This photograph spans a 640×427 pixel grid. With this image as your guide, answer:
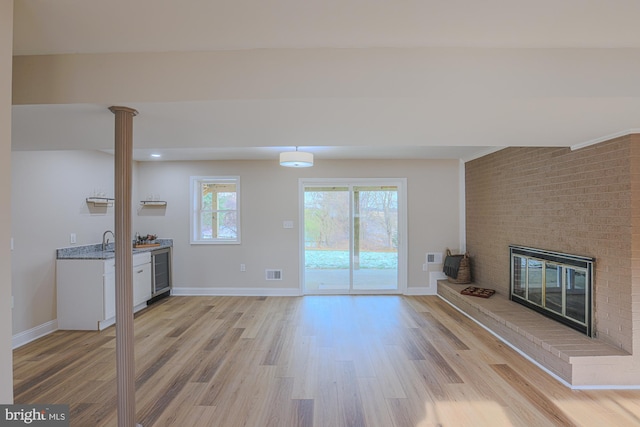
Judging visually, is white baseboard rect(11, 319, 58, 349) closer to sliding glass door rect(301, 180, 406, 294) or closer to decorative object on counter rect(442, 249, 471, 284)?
sliding glass door rect(301, 180, 406, 294)

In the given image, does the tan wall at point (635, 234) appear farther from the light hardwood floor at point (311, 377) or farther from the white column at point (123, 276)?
the white column at point (123, 276)

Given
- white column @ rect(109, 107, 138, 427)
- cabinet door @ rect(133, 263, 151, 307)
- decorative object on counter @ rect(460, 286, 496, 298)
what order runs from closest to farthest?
white column @ rect(109, 107, 138, 427) < decorative object on counter @ rect(460, 286, 496, 298) < cabinet door @ rect(133, 263, 151, 307)

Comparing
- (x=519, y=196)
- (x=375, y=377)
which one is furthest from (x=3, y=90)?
(x=519, y=196)

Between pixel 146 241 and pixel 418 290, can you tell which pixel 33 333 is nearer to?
pixel 146 241

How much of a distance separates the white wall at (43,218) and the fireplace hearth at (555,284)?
5771mm

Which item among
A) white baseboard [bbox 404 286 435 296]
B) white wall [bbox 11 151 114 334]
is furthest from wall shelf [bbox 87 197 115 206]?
white baseboard [bbox 404 286 435 296]

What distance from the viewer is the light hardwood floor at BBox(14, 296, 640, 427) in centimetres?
218

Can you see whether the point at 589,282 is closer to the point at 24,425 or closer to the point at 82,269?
the point at 24,425

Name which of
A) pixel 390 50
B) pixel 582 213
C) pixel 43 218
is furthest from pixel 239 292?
pixel 582 213

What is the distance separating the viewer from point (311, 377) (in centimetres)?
269

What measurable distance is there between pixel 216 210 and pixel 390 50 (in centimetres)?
450

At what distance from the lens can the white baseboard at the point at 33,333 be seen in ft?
11.0

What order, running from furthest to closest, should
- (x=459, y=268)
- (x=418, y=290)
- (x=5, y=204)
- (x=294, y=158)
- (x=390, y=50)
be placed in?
(x=418, y=290) → (x=459, y=268) → (x=294, y=158) → (x=390, y=50) → (x=5, y=204)

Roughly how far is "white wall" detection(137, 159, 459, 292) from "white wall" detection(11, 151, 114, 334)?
1.17 m
